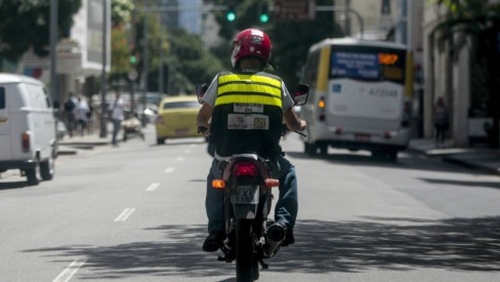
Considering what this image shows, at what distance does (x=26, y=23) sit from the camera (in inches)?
1774

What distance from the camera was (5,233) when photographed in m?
15.9

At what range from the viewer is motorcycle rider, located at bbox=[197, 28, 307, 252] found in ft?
33.8

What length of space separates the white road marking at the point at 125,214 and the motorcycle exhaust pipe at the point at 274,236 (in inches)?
288

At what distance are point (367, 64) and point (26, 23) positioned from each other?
1320 cm

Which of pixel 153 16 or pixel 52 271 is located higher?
pixel 153 16

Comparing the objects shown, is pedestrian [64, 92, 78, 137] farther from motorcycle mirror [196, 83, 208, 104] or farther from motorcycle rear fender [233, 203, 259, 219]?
motorcycle rear fender [233, 203, 259, 219]

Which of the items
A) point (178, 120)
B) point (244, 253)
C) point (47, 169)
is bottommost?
point (47, 169)

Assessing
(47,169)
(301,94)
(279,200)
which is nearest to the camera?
(279,200)

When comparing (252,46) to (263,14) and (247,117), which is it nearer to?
(247,117)

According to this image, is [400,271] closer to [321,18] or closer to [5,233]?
[5,233]

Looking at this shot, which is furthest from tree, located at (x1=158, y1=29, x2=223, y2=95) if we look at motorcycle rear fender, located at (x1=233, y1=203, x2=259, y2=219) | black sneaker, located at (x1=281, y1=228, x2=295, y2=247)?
motorcycle rear fender, located at (x1=233, y1=203, x2=259, y2=219)

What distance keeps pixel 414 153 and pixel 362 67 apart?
1180cm

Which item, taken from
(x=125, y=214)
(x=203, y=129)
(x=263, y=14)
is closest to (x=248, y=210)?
(x=203, y=129)

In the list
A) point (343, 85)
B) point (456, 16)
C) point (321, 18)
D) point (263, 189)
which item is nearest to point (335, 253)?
point (263, 189)
